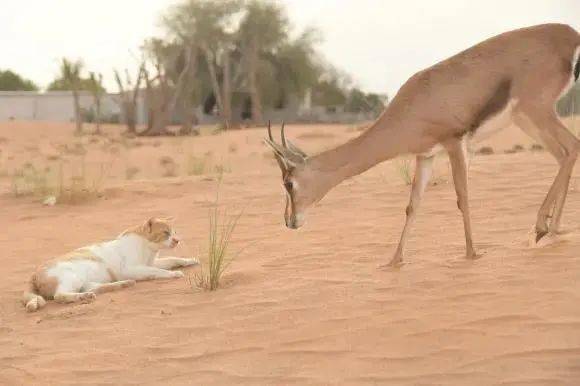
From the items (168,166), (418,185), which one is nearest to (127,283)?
(418,185)

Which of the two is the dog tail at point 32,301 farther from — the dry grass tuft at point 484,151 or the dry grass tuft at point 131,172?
the dry grass tuft at point 484,151

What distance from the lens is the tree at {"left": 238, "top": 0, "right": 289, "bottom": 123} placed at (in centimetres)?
4372

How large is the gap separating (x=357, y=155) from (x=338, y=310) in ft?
5.80

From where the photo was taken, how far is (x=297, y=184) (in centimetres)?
682

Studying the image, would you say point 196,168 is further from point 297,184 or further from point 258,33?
point 258,33

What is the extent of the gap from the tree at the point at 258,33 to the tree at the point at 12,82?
26233mm

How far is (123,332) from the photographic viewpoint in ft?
18.9

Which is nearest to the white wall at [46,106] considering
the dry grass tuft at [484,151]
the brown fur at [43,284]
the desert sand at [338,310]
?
the dry grass tuft at [484,151]

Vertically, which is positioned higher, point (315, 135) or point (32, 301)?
point (315, 135)

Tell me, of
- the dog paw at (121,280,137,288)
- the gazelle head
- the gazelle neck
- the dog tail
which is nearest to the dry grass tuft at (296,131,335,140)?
the dog paw at (121,280,137,288)

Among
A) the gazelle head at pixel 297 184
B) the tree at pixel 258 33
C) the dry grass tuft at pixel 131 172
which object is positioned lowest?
the dry grass tuft at pixel 131 172

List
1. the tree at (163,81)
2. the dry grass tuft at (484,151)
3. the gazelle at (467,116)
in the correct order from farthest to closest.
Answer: the tree at (163,81)
the dry grass tuft at (484,151)
the gazelle at (467,116)

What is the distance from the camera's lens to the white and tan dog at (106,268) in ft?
22.8

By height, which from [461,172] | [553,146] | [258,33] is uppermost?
[258,33]
